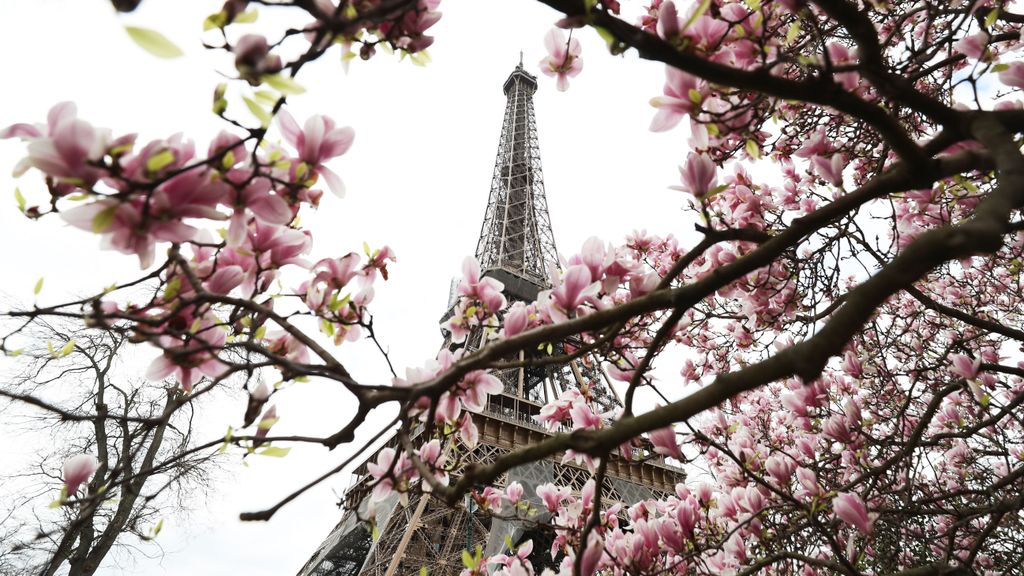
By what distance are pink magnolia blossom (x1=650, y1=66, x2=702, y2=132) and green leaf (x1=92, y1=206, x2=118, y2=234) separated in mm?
1218

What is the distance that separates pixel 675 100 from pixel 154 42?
114cm

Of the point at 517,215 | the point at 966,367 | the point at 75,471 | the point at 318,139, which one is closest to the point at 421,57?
the point at 318,139

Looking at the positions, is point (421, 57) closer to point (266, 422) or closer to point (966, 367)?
point (266, 422)

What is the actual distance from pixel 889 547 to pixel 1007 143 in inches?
119

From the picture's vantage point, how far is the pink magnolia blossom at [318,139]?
1.17 m

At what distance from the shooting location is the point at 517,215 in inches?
901

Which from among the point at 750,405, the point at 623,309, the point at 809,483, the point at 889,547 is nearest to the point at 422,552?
the point at 750,405

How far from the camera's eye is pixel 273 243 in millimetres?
1351

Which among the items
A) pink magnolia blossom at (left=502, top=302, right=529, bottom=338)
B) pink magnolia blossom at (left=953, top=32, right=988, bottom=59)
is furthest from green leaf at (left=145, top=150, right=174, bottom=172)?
pink magnolia blossom at (left=953, top=32, right=988, bottom=59)

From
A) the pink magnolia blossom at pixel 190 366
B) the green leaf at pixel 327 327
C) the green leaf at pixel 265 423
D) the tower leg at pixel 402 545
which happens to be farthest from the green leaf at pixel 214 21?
the tower leg at pixel 402 545

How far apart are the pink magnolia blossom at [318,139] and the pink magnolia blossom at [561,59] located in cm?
106

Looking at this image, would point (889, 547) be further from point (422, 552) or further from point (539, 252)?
point (539, 252)

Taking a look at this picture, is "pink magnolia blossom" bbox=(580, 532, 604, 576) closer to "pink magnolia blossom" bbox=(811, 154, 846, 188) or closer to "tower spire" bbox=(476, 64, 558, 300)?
"pink magnolia blossom" bbox=(811, 154, 846, 188)

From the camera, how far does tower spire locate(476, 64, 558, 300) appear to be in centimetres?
1899
